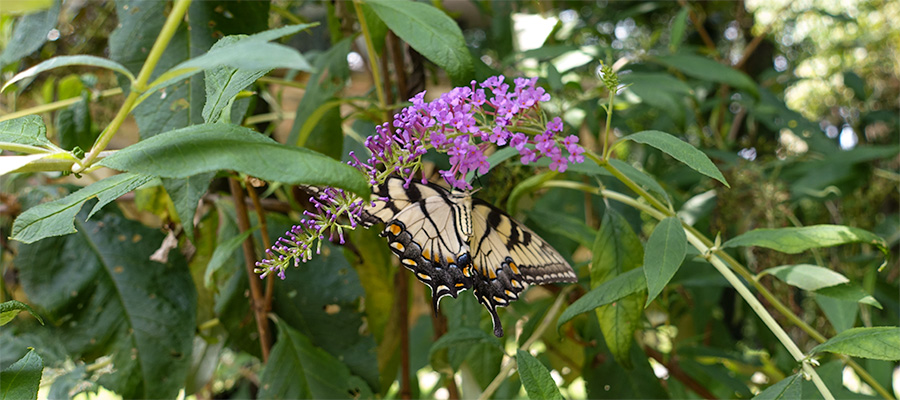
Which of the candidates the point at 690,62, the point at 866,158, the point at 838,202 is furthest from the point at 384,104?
the point at 838,202

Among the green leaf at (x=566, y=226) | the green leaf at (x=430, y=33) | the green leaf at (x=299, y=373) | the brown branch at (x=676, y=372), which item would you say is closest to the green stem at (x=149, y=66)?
the green leaf at (x=430, y=33)

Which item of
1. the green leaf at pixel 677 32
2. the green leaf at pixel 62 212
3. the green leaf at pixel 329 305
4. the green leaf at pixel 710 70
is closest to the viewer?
the green leaf at pixel 62 212

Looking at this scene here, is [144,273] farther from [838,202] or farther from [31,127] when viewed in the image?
Answer: [838,202]

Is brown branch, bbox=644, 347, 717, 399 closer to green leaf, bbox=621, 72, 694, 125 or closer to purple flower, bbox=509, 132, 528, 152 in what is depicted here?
green leaf, bbox=621, 72, 694, 125

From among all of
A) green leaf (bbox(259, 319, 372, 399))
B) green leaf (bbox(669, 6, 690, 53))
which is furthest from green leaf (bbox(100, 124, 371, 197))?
green leaf (bbox(669, 6, 690, 53))

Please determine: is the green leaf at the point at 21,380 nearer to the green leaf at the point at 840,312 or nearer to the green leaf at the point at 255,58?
the green leaf at the point at 255,58

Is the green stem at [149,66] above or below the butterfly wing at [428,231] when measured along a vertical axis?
above
